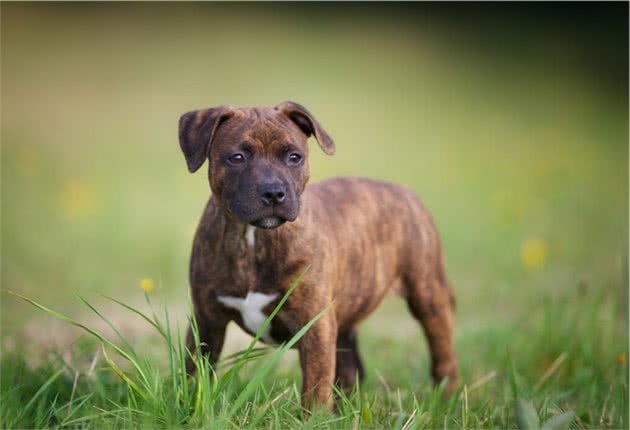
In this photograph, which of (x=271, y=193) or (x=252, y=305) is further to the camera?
(x=252, y=305)

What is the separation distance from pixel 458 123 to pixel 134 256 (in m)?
9.73

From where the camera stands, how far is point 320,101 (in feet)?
55.2

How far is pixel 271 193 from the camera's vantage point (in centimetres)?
422

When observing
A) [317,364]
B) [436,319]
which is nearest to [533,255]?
[436,319]

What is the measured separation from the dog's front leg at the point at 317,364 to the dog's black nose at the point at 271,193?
2.40ft

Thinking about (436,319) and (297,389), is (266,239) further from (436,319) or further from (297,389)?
(436,319)

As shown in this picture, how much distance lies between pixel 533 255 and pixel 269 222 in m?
4.47

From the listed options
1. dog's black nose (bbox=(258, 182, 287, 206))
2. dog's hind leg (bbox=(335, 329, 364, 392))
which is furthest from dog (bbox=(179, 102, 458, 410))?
dog's hind leg (bbox=(335, 329, 364, 392))

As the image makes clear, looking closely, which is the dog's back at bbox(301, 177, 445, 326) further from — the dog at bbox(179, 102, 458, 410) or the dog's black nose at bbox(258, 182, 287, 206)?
the dog's black nose at bbox(258, 182, 287, 206)

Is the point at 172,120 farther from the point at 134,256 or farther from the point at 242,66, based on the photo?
the point at 134,256

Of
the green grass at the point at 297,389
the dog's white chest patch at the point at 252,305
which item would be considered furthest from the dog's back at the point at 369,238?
the green grass at the point at 297,389

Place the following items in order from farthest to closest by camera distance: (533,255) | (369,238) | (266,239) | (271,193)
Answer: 1. (533,255)
2. (369,238)
3. (266,239)
4. (271,193)

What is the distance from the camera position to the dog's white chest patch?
4.48 metres

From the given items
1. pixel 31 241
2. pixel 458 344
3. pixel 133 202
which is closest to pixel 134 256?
pixel 31 241
